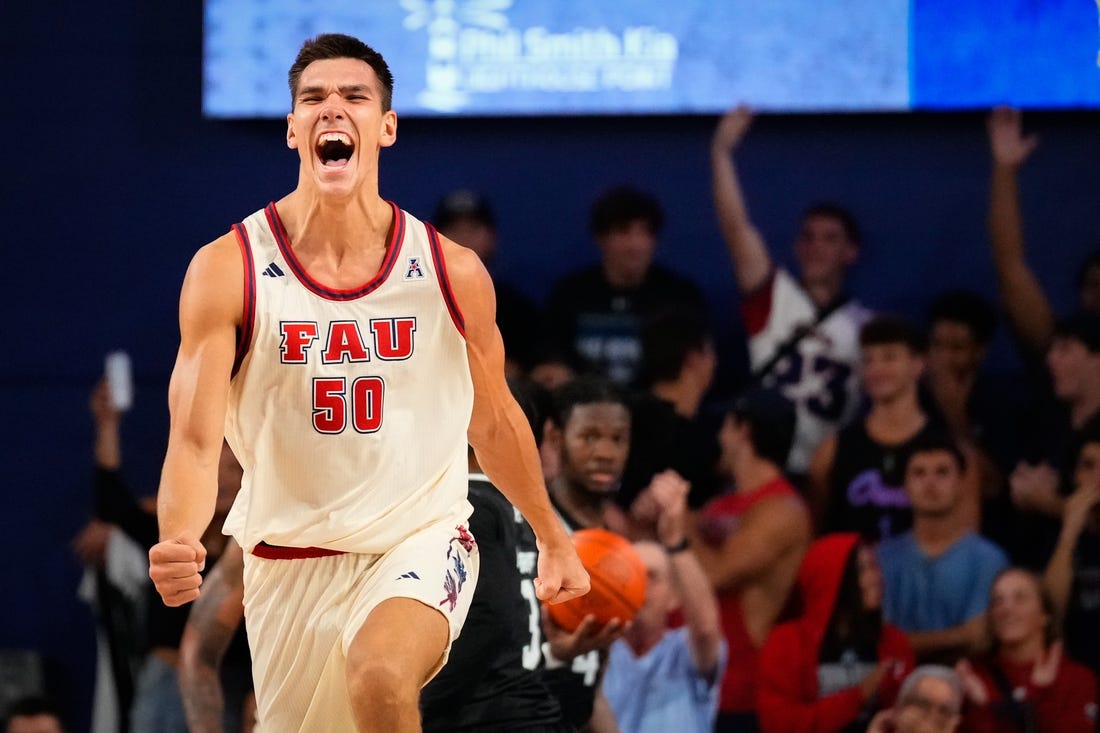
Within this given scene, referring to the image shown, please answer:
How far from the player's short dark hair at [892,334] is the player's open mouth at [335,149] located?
357 cm

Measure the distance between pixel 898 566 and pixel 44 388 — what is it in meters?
4.17

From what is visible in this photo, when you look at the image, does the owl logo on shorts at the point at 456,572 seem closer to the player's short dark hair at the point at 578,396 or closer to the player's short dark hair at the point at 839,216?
the player's short dark hair at the point at 578,396

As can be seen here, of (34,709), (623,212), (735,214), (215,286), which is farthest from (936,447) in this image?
(215,286)

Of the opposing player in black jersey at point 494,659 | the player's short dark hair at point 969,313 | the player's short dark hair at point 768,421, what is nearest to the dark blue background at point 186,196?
the player's short dark hair at point 969,313

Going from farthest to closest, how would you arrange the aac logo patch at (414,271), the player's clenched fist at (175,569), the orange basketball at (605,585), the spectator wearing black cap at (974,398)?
the spectator wearing black cap at (974,398), the orange basketball at (605,585), the aac logo patch at (414,271), the player's clenched fist at (175,569)

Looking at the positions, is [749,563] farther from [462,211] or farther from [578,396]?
[462,211]

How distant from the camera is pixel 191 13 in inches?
311

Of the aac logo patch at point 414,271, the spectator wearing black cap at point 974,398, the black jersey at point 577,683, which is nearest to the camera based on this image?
the aac logo patch at point 414,271

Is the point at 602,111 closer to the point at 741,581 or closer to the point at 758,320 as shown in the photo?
the point at 758,320

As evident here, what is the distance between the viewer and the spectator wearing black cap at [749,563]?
20.4 ft

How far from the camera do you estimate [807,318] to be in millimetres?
6852

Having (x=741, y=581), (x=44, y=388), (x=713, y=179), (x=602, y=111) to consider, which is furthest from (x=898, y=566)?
(x=44, y=388)

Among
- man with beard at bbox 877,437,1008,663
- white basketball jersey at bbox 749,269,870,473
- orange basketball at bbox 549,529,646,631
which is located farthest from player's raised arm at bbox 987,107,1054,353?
orange basketball at bbox 549,529,646,631

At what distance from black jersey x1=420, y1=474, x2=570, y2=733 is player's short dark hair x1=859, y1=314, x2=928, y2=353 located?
2585 millimetres
